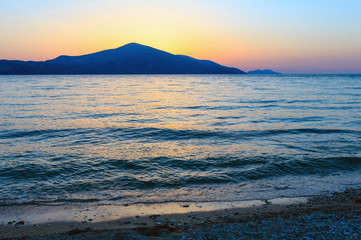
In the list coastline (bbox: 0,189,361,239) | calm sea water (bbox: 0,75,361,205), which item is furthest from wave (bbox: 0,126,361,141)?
coastline (bbox: 0,189,361,239)

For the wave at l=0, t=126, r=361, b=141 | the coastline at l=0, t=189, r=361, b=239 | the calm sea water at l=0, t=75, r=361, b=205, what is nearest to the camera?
the coastline at l=0, t=189, r=361, b=239

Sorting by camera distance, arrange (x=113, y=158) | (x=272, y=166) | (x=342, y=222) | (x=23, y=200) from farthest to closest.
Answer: (x=113, y=158) → (x=272, y=166) → (x=23, y=200) → (x=342, y=222)

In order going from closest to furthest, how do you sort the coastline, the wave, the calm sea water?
the coastline → the calm sea water → the wave

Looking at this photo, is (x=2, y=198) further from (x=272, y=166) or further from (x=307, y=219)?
(x=272, y=166)

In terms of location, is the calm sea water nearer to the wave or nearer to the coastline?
the wave

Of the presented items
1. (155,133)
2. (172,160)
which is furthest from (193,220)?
(155,133)

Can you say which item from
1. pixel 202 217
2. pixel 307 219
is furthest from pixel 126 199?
pixel 307 219

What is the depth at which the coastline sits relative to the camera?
6086mm

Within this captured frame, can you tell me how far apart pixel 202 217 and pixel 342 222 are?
11.5 ft

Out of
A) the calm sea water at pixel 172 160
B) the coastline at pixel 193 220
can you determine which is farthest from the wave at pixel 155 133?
the coastline at pixel 193 220

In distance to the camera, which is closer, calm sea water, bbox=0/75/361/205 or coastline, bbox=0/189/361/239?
coastline, bbox=0/189/361/239

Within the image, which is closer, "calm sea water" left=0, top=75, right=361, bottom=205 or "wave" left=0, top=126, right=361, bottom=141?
"calm sea water" left=0, top=75, right=361, bottom=205

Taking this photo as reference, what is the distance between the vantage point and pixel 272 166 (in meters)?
11.9

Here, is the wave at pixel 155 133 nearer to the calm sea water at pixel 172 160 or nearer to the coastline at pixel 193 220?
the calm sea water at pixel 172 160
